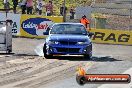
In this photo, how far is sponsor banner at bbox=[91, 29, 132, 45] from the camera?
92.3 ft

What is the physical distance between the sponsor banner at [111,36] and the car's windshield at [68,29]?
31.7 feet

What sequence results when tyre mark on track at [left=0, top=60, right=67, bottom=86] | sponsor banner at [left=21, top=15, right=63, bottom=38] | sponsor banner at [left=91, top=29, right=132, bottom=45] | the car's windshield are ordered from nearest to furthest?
tyre mark on track at [left=0, top=60, right=67, bottom=86] < the car's windshield < sponsor banner at [left=91, top=29, right=132, bottom=45] < sponsor banner at [left=21, top=15, right=63, bottom=38]

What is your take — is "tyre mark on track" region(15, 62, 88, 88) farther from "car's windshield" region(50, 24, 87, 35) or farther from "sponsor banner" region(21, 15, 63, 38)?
"sponsor banner" region(21, 15, 63, 38)

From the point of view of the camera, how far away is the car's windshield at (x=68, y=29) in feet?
59.3

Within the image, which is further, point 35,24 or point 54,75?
point 35,24

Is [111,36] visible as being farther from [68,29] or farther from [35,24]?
[68,29]

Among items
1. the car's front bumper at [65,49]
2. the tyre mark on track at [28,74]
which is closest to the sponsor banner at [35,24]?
the car's front bumper at [65,49]

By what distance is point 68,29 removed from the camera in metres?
18.2

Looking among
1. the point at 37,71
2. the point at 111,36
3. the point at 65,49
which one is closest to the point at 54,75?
the point at 37,71

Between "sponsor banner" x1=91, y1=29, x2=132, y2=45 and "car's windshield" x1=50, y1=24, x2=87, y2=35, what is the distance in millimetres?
9663

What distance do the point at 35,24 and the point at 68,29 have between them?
36.0 feet

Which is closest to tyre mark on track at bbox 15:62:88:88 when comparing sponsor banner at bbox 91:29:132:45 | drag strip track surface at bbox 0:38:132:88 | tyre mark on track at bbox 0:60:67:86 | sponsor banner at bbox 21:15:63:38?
drag strip track surface at bbox 0:38:132:88

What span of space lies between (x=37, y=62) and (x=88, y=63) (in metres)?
1.75

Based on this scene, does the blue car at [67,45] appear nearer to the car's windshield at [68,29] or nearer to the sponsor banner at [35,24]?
the car's windshield at [68,29]
